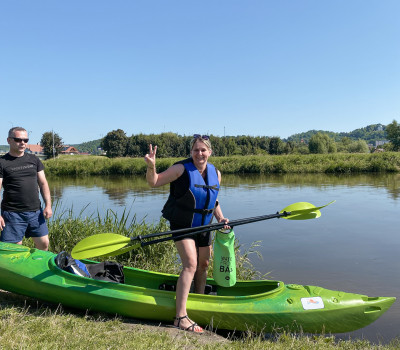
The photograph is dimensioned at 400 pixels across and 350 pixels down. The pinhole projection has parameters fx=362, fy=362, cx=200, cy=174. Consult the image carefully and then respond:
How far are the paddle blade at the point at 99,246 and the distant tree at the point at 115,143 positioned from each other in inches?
1783

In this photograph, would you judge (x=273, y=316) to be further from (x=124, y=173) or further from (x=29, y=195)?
(x=124, y=173)

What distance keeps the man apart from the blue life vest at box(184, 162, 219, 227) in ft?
5.54

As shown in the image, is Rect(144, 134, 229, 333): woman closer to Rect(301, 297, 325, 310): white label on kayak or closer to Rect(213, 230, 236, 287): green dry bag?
Rect(213, 230, 236, 287): green dry bag

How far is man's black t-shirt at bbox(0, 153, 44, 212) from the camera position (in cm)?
352

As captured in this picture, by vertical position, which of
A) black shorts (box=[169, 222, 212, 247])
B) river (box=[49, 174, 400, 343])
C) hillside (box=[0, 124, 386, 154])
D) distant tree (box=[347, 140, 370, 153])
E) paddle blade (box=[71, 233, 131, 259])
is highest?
hillside (box=[0, 124, 386, 154])

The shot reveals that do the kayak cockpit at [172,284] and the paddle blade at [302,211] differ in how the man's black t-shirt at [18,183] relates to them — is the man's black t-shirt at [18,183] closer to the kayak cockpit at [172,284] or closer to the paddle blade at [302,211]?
the kayak cockpit at [172,284]

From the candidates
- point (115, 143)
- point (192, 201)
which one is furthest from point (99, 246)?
point (115, 143)

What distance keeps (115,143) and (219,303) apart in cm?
4598

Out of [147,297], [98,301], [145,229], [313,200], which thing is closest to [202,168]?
[147,297]

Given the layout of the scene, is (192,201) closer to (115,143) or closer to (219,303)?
(219,303)

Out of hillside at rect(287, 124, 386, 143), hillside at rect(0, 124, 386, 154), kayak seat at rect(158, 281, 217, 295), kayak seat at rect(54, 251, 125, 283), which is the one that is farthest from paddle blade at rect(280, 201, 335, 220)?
hillside at rect(287, 124, 386, 143)

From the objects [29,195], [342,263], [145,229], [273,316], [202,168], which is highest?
[202,168]

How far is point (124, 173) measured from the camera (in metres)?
28.1

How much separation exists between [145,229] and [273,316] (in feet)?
9.20
